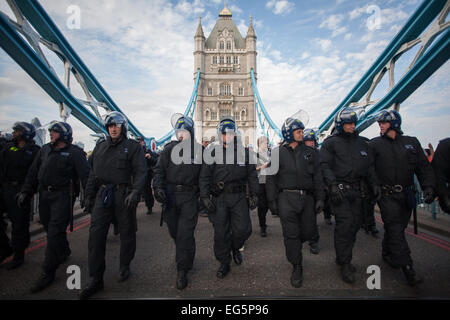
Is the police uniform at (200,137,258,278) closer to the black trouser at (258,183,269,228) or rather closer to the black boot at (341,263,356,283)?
the black boot at (341,263,356,283)

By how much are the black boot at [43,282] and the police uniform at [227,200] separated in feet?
6.64

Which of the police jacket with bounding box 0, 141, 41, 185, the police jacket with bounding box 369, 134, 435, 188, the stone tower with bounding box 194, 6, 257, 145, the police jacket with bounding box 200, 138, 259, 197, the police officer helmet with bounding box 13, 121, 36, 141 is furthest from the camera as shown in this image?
the stone tower with bounding box 194, 6, 257, 145

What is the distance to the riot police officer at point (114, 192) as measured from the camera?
2465 millimetres

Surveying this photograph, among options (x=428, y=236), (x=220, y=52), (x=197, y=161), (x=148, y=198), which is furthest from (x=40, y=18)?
(x=220, y=52)

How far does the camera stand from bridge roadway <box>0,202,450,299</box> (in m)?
2.32

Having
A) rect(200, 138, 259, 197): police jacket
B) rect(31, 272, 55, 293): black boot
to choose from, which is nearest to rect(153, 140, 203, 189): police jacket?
rect(200, 138, 259, 197): police jacket

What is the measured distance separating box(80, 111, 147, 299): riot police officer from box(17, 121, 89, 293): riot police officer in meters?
→ 0.45

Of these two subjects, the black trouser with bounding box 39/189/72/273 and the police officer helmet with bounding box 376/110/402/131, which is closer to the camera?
the black trouser with bounding box 39/189/72/273

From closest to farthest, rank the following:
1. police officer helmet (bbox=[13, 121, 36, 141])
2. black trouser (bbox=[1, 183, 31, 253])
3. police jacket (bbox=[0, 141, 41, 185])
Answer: black trouser (bbox=[1, 183, 31, 253]) < police jacket (bbox=[0, 141, 41, 185]) < police officer helmet (bbox=[13, 121, 36, 141])

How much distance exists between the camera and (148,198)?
20.7ft

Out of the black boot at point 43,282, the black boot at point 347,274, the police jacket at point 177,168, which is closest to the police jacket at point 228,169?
the police jacket at point 177,168

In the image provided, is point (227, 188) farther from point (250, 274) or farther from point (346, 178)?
point (346, 178)

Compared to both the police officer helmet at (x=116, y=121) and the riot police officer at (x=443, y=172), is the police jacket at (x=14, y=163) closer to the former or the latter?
the police officer helmet at (x=116, y=121)
